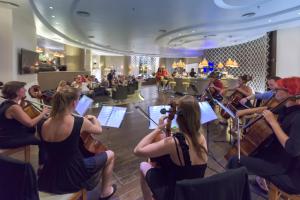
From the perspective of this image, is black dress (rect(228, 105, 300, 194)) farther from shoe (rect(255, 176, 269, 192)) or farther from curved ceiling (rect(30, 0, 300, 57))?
curved ceiling (rect(30, 0, 300, 57))

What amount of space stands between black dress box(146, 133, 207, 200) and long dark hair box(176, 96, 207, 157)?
6cm

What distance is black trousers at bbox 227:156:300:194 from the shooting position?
6.00 feet

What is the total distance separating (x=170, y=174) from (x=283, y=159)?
3.56 ft

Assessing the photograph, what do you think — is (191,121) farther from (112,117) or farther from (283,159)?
(112,117)

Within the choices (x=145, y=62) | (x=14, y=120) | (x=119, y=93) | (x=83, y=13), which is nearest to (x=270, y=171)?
(x=14, y=120)

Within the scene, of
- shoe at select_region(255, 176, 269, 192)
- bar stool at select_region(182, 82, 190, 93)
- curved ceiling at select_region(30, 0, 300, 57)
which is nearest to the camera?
shoe at select_region(255, 176, 269, 192)

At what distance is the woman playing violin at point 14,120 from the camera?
265 centimetres

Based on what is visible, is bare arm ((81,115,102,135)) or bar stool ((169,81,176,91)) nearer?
bare arm ((81,115,102,135))

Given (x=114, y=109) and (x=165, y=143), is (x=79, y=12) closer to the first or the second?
(x=114, y=109)

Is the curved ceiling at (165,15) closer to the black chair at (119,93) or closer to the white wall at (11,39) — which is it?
the white wall at (11,39)

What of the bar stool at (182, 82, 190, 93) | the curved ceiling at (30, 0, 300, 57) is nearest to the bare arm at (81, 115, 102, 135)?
the curved ceiling at (30, 0, 300, 57)

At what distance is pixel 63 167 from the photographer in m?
1.91

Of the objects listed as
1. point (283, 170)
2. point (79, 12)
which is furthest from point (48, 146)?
point (79, 12)

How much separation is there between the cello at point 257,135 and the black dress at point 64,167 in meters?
1.57
